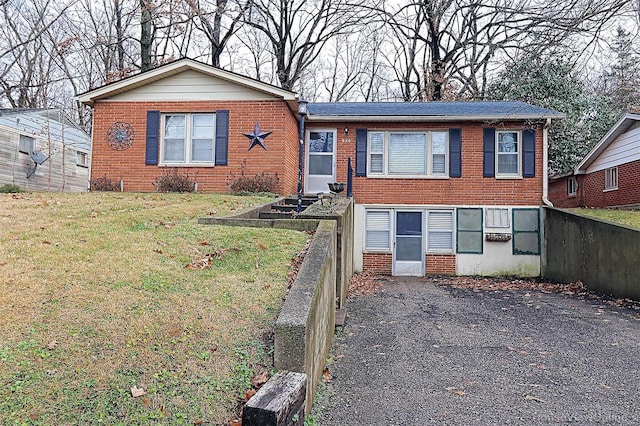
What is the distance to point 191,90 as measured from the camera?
12.1 meters

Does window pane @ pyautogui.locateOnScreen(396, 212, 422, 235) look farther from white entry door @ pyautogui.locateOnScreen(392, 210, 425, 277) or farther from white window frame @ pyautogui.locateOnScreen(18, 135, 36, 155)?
white window frame @ pyautogui.locateOnScreen(18, 135, 36, 155)

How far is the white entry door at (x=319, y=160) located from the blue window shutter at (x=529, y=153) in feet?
18.0

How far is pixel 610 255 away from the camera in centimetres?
909

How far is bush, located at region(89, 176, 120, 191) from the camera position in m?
12.2

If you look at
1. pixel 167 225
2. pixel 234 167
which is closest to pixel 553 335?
pixel 167 225

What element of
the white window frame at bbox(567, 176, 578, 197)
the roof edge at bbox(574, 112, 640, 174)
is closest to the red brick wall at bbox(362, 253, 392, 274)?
the roof edge at bbox(574, 112, 640, 174)

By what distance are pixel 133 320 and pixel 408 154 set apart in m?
10.7

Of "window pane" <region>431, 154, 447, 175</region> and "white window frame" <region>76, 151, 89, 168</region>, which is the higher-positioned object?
"white window frame" <region>76, 151, 89, 168</region>

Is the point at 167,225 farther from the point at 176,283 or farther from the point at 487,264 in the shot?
the point at 487,264

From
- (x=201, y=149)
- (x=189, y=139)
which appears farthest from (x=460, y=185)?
(x=189, y=139)

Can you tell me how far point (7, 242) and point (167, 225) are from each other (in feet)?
6.42

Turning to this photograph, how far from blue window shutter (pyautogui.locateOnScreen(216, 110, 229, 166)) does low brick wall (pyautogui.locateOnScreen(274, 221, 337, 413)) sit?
756 cm

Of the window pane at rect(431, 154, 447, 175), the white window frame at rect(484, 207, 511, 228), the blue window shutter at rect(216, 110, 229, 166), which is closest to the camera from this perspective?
the blue window shutter at rect(216, 110, 229, 166)

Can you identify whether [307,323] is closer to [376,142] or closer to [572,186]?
[376,142]
